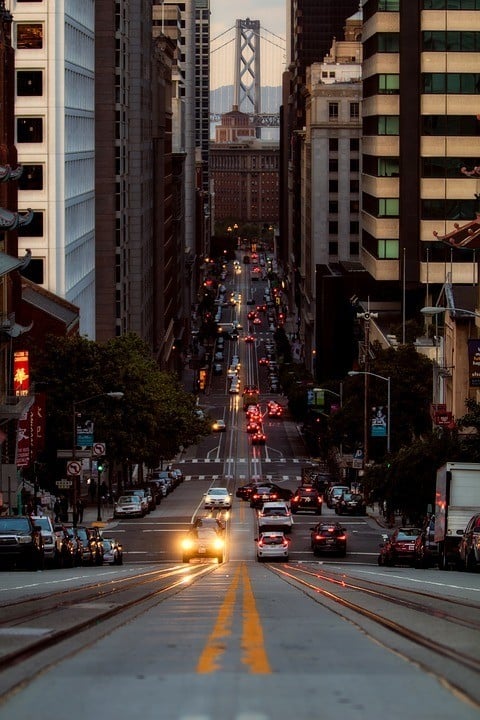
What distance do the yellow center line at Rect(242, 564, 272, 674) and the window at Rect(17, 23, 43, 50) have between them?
75.8m

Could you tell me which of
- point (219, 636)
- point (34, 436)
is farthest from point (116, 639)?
point (34, 436)

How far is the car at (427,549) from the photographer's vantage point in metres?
44.8

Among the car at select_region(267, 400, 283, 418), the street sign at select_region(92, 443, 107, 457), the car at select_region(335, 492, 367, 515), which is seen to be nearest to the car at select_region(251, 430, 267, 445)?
the car at select_region(267, 400, 283, 418)

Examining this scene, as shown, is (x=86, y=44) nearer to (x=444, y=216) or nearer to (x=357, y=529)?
(x=444, y=216)

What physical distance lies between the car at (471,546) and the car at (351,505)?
140 ft

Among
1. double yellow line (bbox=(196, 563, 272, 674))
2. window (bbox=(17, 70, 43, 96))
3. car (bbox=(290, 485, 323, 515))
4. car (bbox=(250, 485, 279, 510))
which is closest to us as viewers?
double yellow line (bbox=(196, 563, 272, 674))

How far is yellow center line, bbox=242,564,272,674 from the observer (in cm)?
1202

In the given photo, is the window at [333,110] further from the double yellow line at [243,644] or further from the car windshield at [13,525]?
the double yellow line at [243,644]

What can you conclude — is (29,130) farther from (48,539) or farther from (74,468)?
(48,539)

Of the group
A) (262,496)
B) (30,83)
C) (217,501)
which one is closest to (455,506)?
(217,501)

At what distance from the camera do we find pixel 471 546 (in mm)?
36719

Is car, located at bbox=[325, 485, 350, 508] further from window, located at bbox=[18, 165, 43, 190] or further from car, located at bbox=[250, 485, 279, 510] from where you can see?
window, located at bbox=[18, 165, 43, 190]

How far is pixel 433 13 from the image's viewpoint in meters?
106

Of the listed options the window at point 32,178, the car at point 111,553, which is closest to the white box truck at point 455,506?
the car at point 111,553
